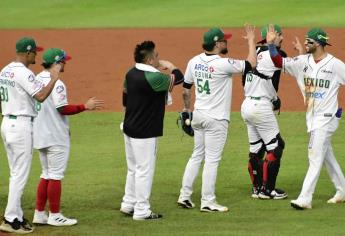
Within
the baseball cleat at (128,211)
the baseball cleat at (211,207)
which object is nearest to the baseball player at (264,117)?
the baseball cleat at (211,207)

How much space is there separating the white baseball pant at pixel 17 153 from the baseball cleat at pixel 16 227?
0.15 ft

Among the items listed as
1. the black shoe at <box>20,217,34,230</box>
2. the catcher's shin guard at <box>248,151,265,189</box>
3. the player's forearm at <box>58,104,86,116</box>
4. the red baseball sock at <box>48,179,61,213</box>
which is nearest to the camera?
the black shoe at <box>20,217,34,230</box>

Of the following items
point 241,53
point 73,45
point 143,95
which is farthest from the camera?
point 73,45

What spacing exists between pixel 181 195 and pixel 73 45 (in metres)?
15.3

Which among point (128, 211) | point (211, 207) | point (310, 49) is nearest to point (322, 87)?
point (310, 49)

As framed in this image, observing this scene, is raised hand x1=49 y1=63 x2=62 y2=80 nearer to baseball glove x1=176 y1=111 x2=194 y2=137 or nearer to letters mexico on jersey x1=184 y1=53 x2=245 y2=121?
letters mexico on jersey x1=184 y1=53 x2=245 y2=121

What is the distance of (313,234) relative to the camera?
34.1ft

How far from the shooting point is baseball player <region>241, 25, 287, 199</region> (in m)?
12.5

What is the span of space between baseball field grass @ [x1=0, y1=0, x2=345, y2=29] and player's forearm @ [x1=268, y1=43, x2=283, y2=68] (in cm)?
1660

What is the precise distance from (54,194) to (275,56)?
10.5 ft

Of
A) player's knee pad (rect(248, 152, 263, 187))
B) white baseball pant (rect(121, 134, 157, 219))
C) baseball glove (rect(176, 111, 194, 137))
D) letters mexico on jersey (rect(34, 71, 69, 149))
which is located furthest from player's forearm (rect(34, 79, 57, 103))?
player's knee pad (rect(248, 152, 263, 187))

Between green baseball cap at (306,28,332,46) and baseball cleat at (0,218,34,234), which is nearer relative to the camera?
baseball cleat at (0,218,34,234)

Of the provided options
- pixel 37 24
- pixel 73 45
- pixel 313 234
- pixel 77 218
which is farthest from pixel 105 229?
pixel 37 24

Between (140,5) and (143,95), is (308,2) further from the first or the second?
(143,95)
